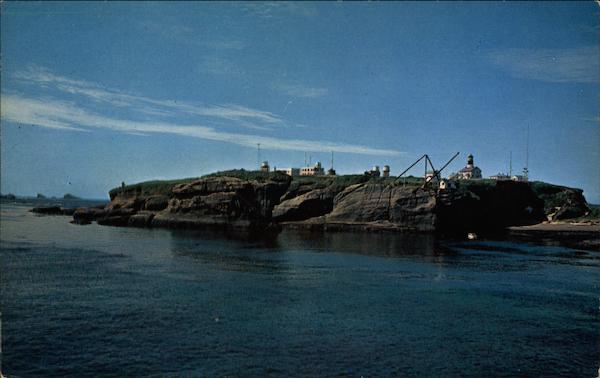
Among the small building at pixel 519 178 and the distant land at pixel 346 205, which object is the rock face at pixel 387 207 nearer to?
the distant land at pixel 346 205

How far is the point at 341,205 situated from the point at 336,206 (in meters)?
1.18

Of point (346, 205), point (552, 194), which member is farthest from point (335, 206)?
point (552, 194)

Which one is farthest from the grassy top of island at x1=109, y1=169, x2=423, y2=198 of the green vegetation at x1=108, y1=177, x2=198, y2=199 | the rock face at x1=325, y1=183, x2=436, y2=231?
the rock face at x1=325, y1=183, x2=436, y2=231

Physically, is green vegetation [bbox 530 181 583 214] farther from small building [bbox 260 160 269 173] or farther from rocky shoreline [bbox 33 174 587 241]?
small building [bbox 260 160 269 173]

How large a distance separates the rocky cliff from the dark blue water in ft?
92.5

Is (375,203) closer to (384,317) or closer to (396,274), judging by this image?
(396,274)

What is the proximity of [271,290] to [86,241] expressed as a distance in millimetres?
34628

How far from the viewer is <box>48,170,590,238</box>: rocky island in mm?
75375

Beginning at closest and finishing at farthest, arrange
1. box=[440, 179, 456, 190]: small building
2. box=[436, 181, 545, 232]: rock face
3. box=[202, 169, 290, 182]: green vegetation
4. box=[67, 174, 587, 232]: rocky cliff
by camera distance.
Answer: box=[67, 174, 587, 232]: rocky cliff < box=[436, 181, 545, 232]: rock face < box=[440, 179, 456, 190]: small building < box=[202, 169, 290, 182]: green vegetation

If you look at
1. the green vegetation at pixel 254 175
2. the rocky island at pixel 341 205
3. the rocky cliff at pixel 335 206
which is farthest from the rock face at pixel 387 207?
the green vegetation at pixel 254 175

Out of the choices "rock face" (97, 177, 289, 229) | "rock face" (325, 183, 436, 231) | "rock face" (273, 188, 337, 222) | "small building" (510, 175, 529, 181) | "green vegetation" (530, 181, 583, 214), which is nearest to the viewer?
"rock face" (325, 183, 436, 231)

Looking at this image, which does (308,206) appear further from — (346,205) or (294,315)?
(294,315)

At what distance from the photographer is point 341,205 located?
260 ft

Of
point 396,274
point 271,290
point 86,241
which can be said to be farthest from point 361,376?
point 86,241
